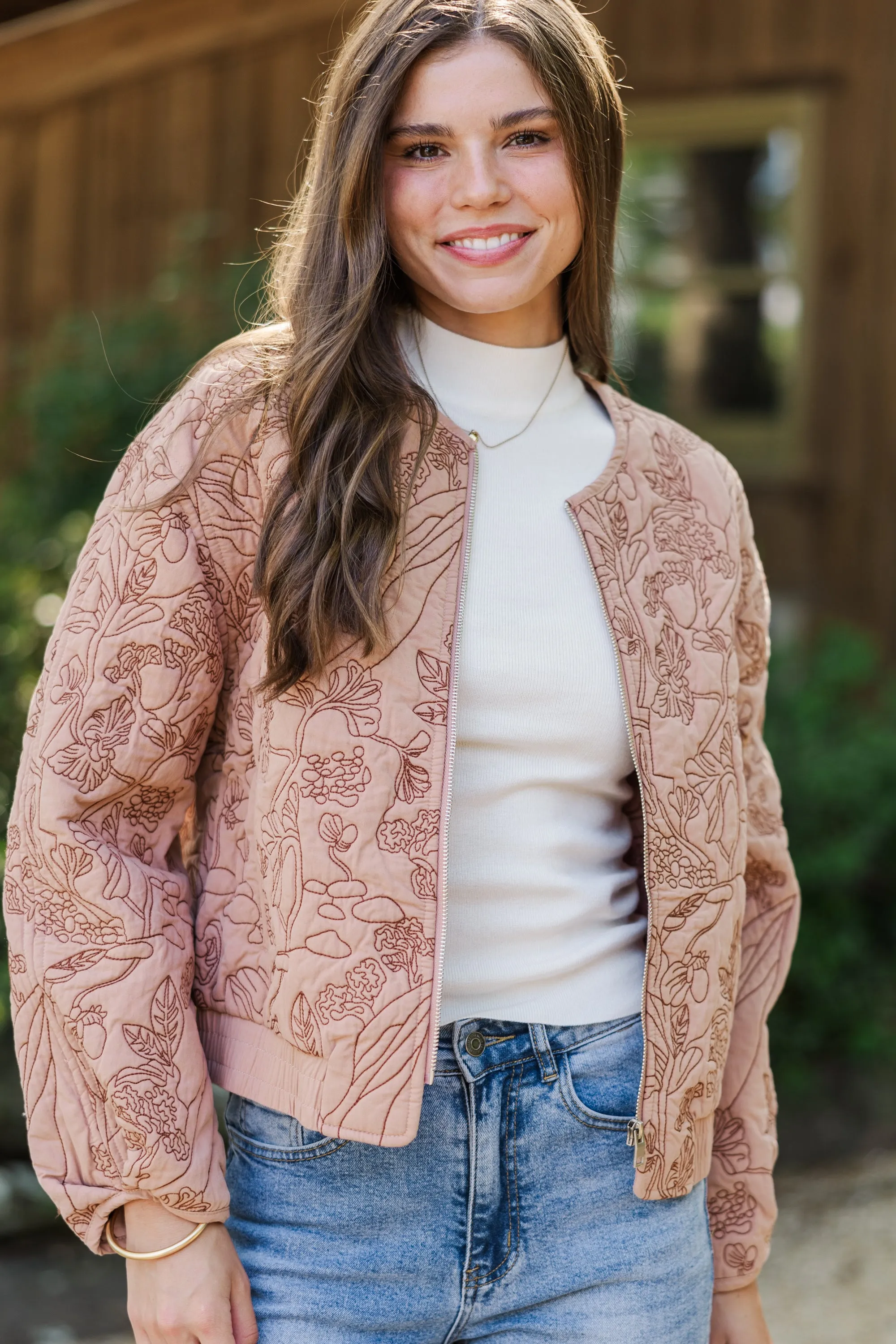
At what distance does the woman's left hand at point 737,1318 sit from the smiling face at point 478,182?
4.26 ft

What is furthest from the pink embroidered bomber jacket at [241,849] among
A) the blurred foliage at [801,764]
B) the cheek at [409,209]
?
the blurred foliage at [801,764]

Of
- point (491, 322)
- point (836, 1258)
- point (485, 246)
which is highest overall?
point (485, 246)

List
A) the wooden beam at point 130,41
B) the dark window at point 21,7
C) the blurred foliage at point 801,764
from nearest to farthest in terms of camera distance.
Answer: the blurred foliage at point 801,764
the dark window at point 21,7
the wooden beam at point 130,41

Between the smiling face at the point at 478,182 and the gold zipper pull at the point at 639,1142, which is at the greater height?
the smiling face at the point at 478,182

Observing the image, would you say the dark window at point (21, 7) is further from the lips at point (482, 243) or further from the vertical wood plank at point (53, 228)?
the lips at point (482, 243)

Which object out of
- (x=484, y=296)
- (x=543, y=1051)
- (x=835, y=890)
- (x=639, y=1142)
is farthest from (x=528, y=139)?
(x=835, y=890)

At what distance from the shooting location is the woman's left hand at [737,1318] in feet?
6.37

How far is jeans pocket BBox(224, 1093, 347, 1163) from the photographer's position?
161 centimetres

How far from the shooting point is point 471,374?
6.11ft

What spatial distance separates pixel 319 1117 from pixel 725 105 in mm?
5187

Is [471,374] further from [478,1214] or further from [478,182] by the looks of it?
[478,1214]

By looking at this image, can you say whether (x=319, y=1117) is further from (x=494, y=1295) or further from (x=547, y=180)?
(x=547, y=180)

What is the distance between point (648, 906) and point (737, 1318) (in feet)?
1.99

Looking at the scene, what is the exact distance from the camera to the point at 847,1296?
12.2ft
